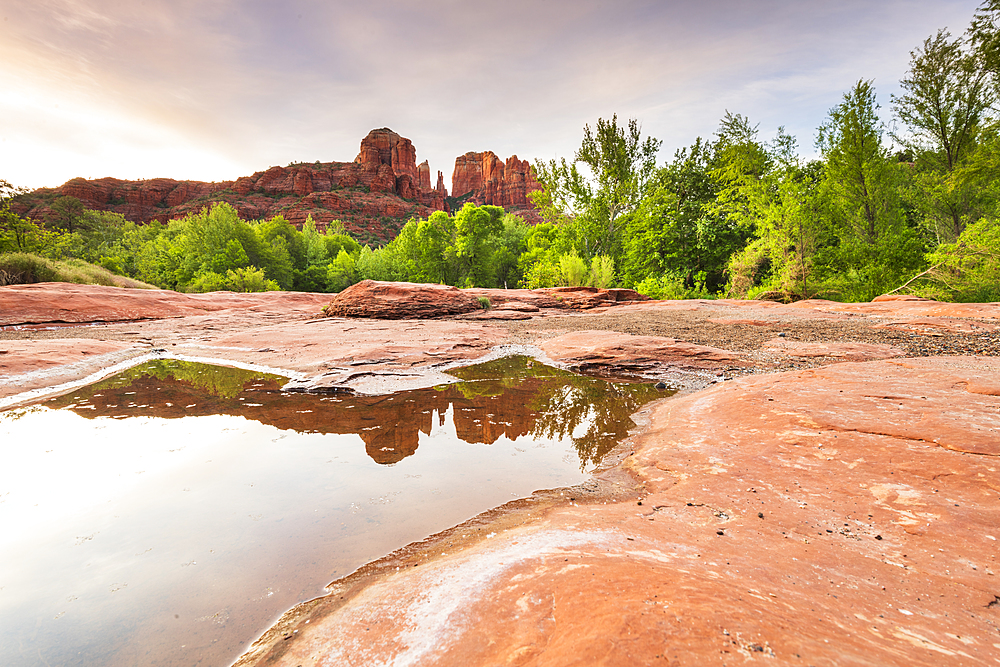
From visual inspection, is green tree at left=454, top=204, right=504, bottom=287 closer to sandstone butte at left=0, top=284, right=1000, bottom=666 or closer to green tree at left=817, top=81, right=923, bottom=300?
green tree at left=817, top=81, right=923, bottom=300

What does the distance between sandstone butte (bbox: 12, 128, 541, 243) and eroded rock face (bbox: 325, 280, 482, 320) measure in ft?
230

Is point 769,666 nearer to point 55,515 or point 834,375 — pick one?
point 55,515

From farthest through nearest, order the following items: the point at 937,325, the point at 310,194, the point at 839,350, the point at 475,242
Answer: the point at 310,194
the point at 475,242
the point at 937,325
the point at 839,350

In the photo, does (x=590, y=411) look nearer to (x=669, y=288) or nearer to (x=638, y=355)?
(x=638, y=355)

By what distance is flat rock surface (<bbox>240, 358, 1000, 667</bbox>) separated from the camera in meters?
1.00

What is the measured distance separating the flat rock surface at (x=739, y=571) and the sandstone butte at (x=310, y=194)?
83.1 meters

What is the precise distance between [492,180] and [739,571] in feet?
469

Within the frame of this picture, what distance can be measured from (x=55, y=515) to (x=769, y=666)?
336 cm

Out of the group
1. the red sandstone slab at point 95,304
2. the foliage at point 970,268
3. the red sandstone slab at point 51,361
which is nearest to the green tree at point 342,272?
the red sandstone slab at point 95,304

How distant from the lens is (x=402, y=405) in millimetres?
4145

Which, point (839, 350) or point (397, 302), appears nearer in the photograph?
point (839, 350)

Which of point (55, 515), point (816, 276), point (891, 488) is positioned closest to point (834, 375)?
point (891, 488)

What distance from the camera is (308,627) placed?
134cm

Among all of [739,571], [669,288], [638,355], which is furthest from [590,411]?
[669,288]
